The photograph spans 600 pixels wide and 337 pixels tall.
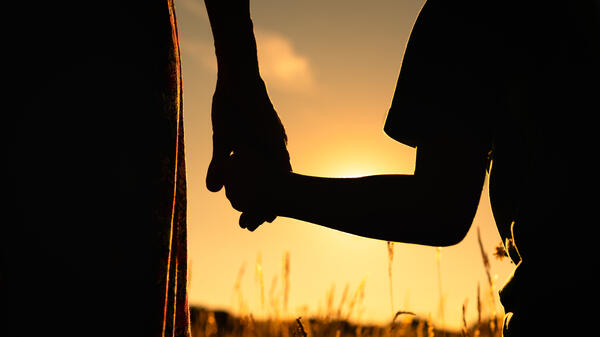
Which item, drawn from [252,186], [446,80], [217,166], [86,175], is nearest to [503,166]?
[446,80]

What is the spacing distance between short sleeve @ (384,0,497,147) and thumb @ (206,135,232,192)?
41 centimetres

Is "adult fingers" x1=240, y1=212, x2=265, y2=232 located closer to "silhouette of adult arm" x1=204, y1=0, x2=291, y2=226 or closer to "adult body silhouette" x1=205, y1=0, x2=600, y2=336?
"adult body silhouette" x1=205, y1=0, x2=600, y2=336

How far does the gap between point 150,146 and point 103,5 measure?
27 cm

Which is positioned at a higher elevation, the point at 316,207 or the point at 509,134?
the point at 509,134

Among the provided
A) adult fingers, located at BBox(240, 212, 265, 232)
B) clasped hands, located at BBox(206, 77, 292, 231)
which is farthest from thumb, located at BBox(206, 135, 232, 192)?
adult fingers, located at BBox(240, 212, 265, 232)

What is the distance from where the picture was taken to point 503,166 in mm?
1048

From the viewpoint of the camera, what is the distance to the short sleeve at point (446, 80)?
106 cm

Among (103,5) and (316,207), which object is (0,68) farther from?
(316,207)

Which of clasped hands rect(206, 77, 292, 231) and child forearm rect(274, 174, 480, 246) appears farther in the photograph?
clasped hands rect(206, 77, 292, 231)

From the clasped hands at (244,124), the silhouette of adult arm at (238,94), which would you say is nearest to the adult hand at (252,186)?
the clasped hands at (244,124)

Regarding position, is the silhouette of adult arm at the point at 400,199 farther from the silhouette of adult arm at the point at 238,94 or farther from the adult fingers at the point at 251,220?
the silhouette of adult arm at the point at 238,94

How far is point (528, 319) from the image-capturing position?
37.6 inches

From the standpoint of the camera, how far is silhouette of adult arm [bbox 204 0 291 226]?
1405mm

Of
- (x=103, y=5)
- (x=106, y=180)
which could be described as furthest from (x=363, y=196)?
(x=103, y=5)
